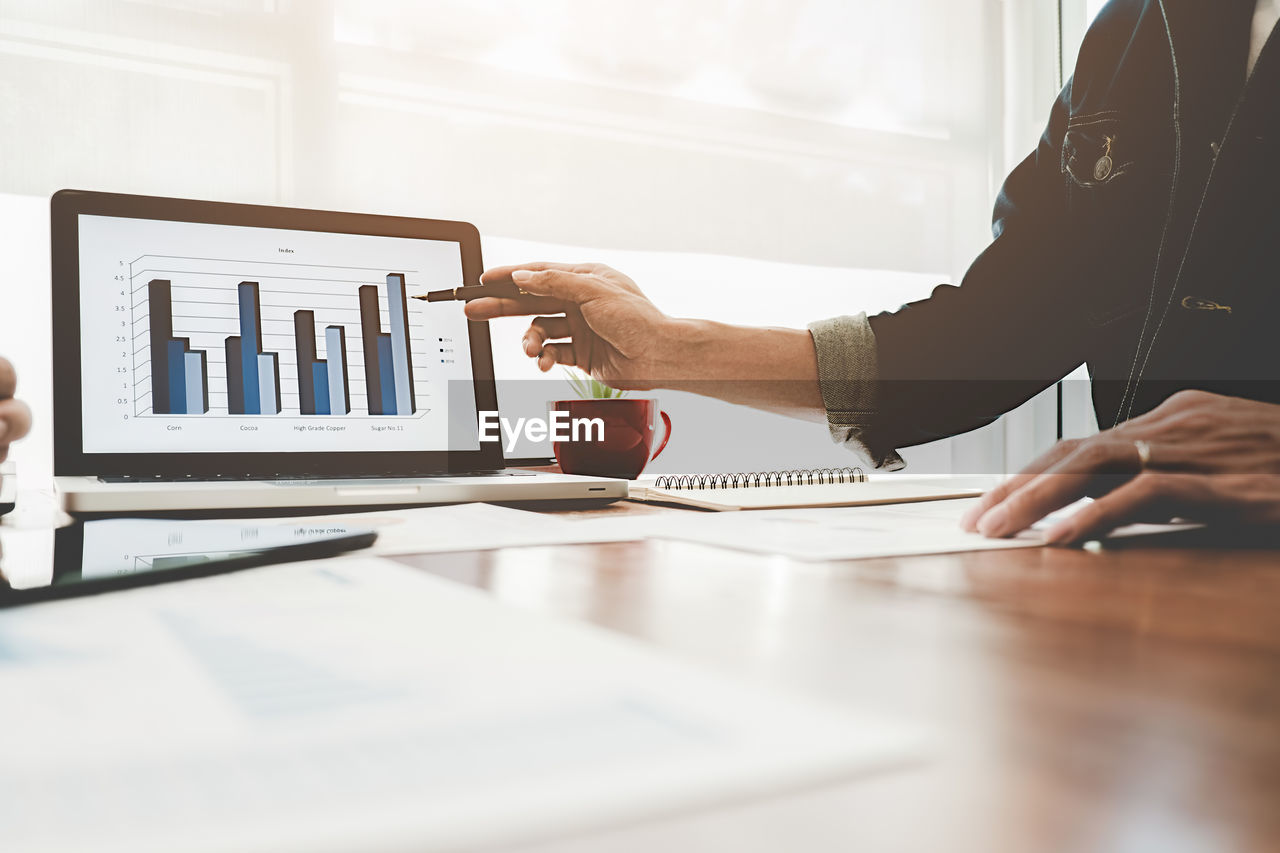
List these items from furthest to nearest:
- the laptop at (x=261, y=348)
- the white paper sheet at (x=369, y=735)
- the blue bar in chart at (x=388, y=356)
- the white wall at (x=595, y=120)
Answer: the white wall at (x=595, y=120) < the blue bar in chart at (x=388, y=356) < the laptop at (x=261, y=348) < the white paper sheet at (x=369, y=735)

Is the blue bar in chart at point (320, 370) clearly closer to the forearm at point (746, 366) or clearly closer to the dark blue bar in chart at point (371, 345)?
the dark blue bar in chart at point (371, 345)

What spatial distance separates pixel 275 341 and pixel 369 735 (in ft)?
2.84

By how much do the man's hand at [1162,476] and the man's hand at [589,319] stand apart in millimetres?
494

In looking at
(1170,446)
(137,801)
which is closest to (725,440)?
(1170,446)

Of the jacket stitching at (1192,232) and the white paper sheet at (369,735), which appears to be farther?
the jacket stitching at (1192,232)

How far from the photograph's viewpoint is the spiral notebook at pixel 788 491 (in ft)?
2.39

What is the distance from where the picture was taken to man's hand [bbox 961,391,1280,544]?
1.60 ft

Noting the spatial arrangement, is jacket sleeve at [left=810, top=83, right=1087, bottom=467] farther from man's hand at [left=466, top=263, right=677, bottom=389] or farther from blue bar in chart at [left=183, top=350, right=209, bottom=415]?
blue bar in chart at [left=183, top=350, right=209, bottom=415]

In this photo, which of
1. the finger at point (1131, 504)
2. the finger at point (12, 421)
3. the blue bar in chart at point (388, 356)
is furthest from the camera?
the blue bar in chart at point (388, 356)

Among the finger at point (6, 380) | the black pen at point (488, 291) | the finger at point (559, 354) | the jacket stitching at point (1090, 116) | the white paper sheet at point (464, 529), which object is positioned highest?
the jacket stitching at point (1090, 116)

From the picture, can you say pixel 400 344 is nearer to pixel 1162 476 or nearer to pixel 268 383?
pixel 268 383

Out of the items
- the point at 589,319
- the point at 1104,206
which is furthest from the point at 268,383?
the point at 1104,206

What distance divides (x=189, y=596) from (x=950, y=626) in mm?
271

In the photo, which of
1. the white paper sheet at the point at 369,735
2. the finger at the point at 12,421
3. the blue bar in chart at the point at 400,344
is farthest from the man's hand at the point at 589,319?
the white paper sheet at the point at 369,735
